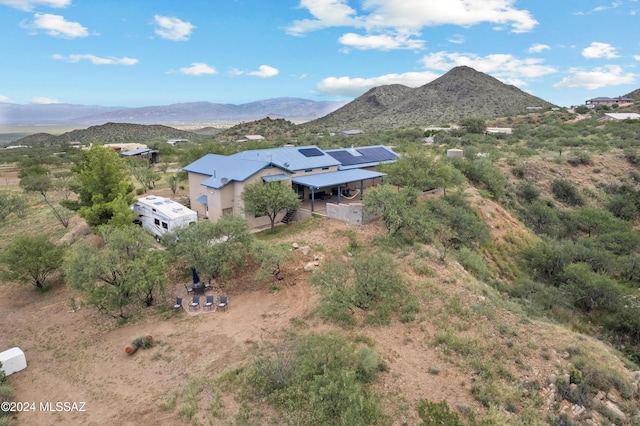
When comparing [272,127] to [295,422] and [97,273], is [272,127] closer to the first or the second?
[97,273]

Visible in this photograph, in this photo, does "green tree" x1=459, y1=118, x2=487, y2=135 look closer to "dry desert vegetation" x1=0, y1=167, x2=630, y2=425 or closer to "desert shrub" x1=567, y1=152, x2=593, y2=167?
"desert shrub" x1=567, y1=152, x2=593, y2=167

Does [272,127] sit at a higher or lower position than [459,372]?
higher

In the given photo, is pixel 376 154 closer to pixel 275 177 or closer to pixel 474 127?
pixel 275 177

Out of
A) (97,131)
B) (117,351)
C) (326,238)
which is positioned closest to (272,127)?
(97,131)

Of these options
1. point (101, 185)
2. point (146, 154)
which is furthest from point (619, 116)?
point (146, 154)

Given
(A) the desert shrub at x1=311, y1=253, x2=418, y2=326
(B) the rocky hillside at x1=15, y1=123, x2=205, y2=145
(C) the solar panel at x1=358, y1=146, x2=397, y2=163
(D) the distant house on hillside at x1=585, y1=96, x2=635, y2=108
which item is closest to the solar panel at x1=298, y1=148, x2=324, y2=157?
(C) the solar panel at x1=358, y1=146, x2=397, y2=163
